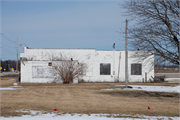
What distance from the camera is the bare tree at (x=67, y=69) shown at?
30078mm

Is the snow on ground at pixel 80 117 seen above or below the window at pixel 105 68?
below

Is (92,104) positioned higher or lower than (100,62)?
lower

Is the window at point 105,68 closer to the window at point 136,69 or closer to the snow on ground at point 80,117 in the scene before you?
the window at point 136,69

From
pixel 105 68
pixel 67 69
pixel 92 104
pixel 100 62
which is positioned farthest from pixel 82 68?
pixel 92 104

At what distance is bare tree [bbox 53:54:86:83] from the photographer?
98.7 ft

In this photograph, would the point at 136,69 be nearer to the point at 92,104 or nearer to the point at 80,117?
the point at 92,104

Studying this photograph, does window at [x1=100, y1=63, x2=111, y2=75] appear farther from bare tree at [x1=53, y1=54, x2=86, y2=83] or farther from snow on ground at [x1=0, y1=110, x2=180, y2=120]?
snow on ground at [x1=0, y1=110, x2=180, y2=120]

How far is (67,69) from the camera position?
30.1 metres

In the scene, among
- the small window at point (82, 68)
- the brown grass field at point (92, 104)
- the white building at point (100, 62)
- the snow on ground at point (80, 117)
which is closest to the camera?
the snow on ground at point (80, 117)

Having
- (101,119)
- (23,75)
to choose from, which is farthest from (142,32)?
(23,75)

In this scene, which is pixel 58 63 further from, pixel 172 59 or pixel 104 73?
pixel 172 59

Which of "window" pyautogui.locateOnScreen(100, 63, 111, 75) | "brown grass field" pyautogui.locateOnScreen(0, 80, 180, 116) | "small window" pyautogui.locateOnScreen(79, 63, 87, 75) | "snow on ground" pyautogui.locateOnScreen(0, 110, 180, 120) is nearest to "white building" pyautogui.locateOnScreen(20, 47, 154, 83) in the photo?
"window" pyautogui.locateOnScreen(100, 63, 111, 75)

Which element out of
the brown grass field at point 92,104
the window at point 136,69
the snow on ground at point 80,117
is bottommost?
the brown grass field at point 92,104

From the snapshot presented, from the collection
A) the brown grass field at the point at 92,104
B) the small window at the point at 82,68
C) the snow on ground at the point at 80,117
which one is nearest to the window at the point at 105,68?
the small window at the point at 82,68
